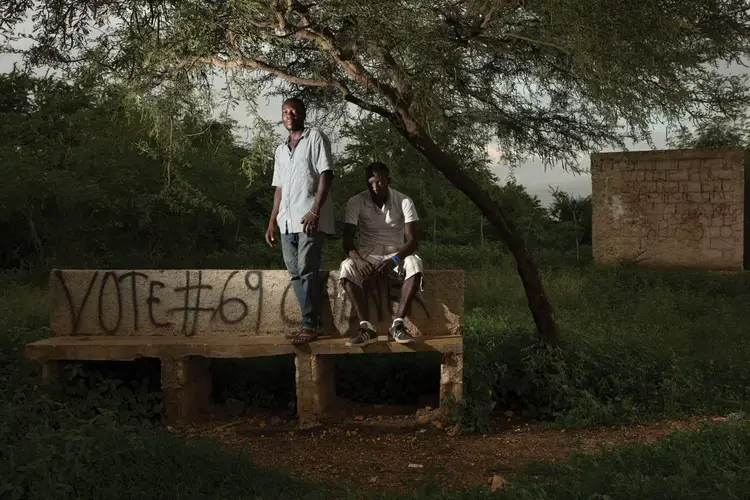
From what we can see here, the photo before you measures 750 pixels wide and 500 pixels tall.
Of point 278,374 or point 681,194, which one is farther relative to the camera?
point 681,194

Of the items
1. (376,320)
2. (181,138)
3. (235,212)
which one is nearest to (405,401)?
(376,320)

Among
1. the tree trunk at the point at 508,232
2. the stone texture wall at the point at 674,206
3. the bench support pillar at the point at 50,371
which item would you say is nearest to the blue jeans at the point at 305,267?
the tree trunk at the point at 508,232

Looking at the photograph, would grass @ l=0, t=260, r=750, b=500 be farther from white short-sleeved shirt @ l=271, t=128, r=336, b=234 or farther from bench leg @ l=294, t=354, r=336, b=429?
white short-sleeved shirt @ l=271, t=128, r=336, b=234

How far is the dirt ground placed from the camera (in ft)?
17.3

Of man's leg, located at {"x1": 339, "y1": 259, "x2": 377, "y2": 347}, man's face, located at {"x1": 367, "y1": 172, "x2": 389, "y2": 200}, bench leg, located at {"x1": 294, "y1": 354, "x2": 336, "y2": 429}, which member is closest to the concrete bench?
bench leg, located at {"x1": 294, "y1": 354, "x2": 336, "y2": 429}

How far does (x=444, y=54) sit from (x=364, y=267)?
2.19 meters

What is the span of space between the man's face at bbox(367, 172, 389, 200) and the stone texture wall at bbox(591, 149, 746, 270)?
1057 cm

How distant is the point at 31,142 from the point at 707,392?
49.8 feet

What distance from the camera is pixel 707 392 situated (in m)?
6.95

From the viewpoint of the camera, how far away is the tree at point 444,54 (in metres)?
6.29

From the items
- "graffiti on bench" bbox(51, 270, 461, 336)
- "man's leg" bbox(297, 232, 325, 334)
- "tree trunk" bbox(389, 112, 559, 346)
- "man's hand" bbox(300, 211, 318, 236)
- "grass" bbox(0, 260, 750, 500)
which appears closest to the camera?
"grass" bbox(0, 260, 750, 500)

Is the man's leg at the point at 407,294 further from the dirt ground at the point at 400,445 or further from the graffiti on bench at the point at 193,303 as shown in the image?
the dirt ground at the point at 400,445

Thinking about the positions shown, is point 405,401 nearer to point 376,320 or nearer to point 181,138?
point 376,320

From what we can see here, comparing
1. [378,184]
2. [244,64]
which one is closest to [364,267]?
[378,184]
